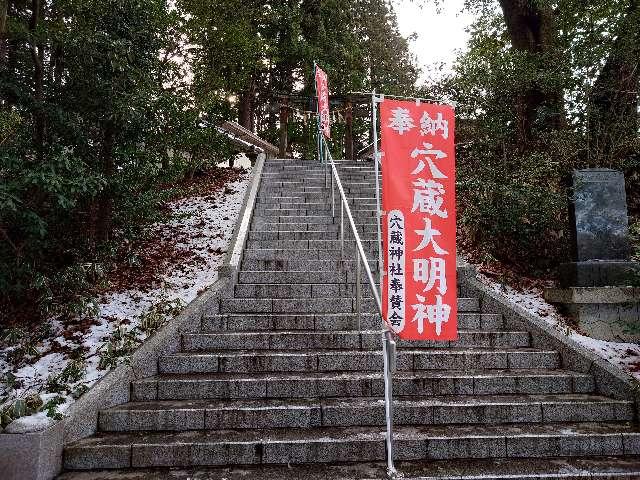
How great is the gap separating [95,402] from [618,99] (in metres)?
9.41

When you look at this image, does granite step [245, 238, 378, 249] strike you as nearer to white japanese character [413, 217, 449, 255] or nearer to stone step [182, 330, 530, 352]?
stone step [182, 330, 530, 352]

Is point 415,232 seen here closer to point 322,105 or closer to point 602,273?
point 602,273

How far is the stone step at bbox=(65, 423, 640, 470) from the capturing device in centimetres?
360

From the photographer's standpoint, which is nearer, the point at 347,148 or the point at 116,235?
the point at 116,235

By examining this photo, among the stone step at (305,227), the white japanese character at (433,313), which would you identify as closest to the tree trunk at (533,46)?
the stone step at (305,227)

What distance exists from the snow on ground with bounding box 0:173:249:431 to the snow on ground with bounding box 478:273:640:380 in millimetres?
4558

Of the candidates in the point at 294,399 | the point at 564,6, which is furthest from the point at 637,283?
the point at 564,6

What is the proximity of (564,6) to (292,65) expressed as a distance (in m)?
12.7

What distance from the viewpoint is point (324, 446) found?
3.64 m

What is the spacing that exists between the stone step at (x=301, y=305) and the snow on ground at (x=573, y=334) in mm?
1010

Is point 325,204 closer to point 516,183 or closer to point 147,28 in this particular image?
point 516,183

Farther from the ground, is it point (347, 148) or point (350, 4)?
point (350, 4)

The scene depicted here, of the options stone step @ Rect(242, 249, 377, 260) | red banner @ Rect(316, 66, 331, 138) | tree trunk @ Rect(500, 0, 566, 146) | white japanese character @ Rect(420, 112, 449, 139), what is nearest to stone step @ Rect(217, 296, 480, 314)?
stone step @ Rect(242, 249, 377, 260)

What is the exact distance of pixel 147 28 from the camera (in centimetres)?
714
